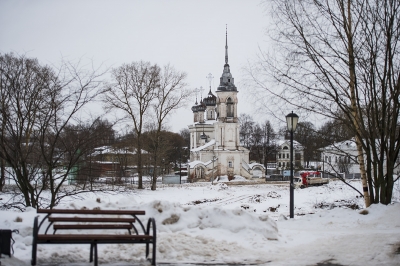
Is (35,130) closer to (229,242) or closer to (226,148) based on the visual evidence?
(229,242)

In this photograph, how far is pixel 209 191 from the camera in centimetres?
4284

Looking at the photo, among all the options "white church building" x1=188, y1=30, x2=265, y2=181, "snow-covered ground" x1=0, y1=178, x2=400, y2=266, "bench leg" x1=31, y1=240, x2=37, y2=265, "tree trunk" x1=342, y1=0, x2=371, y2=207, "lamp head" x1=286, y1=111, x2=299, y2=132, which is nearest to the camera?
"bench leg" x1=31, y1=240, x2=37, y2=265

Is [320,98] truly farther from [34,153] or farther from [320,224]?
[34,153]

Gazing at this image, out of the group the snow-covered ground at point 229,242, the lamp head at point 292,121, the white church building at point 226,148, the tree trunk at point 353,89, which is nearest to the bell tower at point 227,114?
the white church building at point 226,148

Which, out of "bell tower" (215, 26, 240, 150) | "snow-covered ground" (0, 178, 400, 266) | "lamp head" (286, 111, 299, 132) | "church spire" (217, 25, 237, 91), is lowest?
"snow-covered ground" (0, 178, 400, 266)

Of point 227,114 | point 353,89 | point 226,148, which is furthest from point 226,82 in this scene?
point 353,89

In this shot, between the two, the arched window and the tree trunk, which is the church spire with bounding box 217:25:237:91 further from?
the tree trunk

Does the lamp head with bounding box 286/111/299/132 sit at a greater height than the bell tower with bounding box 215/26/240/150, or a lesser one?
lesser

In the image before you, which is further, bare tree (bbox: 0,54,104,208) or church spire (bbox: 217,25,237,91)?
church spire (bbox: 217,25,237,91)

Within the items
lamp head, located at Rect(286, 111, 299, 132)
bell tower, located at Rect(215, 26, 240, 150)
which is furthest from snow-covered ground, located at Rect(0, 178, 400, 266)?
bell tower, located at Rect(215, 26, 240, 150)

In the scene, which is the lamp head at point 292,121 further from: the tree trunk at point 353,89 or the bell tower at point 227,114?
the bell tower at point 227,114

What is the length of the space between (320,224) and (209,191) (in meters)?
31.0

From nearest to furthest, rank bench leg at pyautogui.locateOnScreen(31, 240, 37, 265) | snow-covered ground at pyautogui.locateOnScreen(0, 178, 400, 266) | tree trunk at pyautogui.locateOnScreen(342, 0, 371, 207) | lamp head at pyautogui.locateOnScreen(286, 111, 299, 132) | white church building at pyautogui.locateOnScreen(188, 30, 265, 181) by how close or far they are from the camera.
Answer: bench leg at pyautogui.locateOnScreen(31, 240, 37, 265), snow-covered ground at pyautogui.locateOnScreen(0, 178, 400, 266), lamp head at pyautogui.locateOnScreen(286, 111, 299, 132), tree trunk at pyautogui.locateOnScreen(342, 0, 371, 207), white church building at pyautogui.locateOnScreen(188, 30, 265, 181)

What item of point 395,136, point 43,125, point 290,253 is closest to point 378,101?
point 395,136
